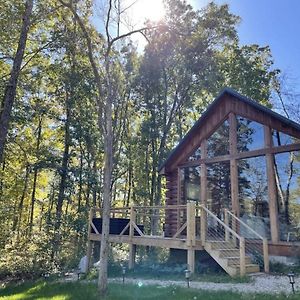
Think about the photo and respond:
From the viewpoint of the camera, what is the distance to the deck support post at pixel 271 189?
29.7 ft

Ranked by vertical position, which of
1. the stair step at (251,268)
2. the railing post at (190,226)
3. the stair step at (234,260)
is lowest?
the stair step at (251,268)

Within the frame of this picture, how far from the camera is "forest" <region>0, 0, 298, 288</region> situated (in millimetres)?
14117

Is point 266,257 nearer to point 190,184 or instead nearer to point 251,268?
point 251,268

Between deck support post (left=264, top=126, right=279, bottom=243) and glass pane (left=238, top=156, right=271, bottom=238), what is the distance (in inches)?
4.9

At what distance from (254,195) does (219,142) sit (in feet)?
7.03

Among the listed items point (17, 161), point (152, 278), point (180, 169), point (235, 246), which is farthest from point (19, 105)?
point (235, 246)

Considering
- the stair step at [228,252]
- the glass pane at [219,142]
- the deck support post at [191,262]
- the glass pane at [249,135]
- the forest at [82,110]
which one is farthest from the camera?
the forest at [82,110]

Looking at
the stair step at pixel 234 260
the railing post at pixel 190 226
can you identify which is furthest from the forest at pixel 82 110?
the stair step at pixel 234 260

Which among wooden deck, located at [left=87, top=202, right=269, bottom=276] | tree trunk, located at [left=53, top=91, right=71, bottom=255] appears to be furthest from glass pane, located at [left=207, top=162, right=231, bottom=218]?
tree trunk, located at [left=53, top=91, right=71, bottom=255]

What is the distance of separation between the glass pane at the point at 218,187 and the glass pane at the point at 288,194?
5.24 feet

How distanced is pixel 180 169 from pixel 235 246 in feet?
11.3

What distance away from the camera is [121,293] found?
7156 millimetres

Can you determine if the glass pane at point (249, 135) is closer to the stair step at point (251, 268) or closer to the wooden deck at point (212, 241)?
the wooden deck at point (212, 241)

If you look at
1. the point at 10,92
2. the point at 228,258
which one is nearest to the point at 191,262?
the point at 228,258
